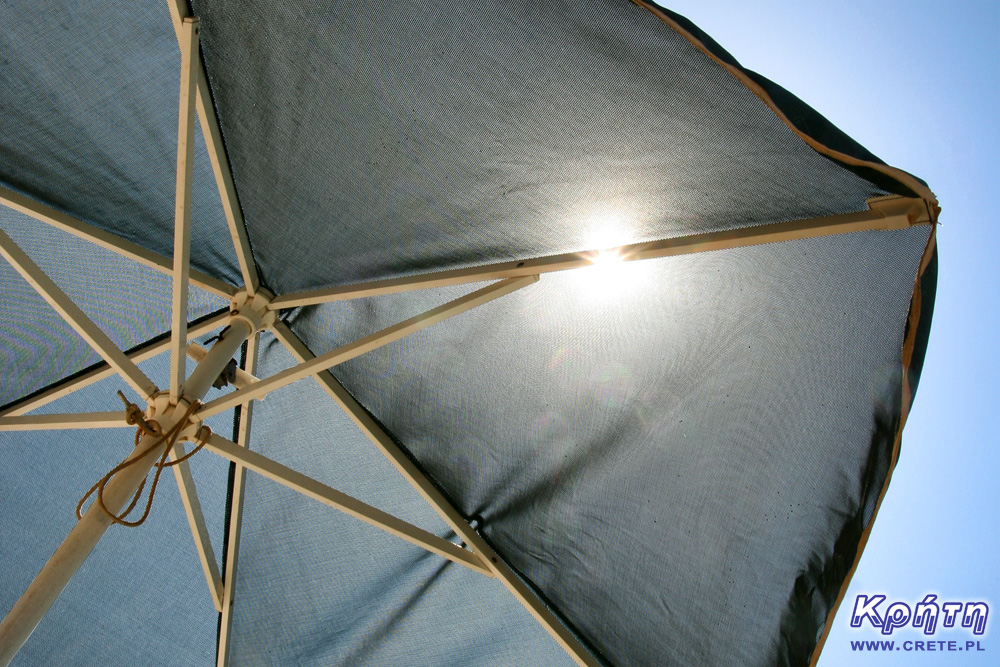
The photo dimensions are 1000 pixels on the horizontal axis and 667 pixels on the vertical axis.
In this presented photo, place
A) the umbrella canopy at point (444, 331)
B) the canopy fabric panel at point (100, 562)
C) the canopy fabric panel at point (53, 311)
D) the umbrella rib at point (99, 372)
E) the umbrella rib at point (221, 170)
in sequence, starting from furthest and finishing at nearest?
the canopy fabric panel at point (100, 562)
the canopy fabric panel at point (53, 311)
the umbrella rib at point (99, 372)
the umbrella rib at point (221, 170)
the umbrella canopy at point (444, 331)

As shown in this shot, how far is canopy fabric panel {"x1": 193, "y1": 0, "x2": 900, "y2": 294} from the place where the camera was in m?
1.87

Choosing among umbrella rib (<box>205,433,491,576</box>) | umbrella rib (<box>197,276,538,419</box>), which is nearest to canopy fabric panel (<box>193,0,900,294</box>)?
umbrella rib (<box>197,276,538,419</box>)

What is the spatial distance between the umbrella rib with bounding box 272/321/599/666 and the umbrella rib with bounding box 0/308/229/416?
281 mm

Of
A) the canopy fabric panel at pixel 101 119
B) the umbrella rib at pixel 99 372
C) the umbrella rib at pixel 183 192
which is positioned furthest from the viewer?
the umbrella rib at pixel 99 372

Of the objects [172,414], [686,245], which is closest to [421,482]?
[172,414]

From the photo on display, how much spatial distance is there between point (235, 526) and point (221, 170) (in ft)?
4.83

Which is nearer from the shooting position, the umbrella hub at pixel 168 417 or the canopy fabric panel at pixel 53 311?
the umbrella hub at pixel 168 417

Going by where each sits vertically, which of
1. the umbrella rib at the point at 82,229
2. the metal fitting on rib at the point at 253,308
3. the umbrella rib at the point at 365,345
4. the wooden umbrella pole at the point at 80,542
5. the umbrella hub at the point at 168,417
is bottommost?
the wooden umbrella pole at the point at 80,542

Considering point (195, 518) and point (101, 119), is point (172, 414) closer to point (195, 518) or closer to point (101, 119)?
point (195, 518)

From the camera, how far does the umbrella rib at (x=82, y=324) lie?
2.17 m

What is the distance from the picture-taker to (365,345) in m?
2.29

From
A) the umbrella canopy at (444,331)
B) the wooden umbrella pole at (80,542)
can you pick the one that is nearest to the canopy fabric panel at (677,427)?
the umbrella canopy at (444,331)

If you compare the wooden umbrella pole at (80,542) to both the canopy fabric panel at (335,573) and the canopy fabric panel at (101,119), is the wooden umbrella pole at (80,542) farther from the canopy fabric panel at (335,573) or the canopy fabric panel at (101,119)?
the canopy fabric panel at (335,573)

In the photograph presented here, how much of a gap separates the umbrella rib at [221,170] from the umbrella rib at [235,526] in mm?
287
